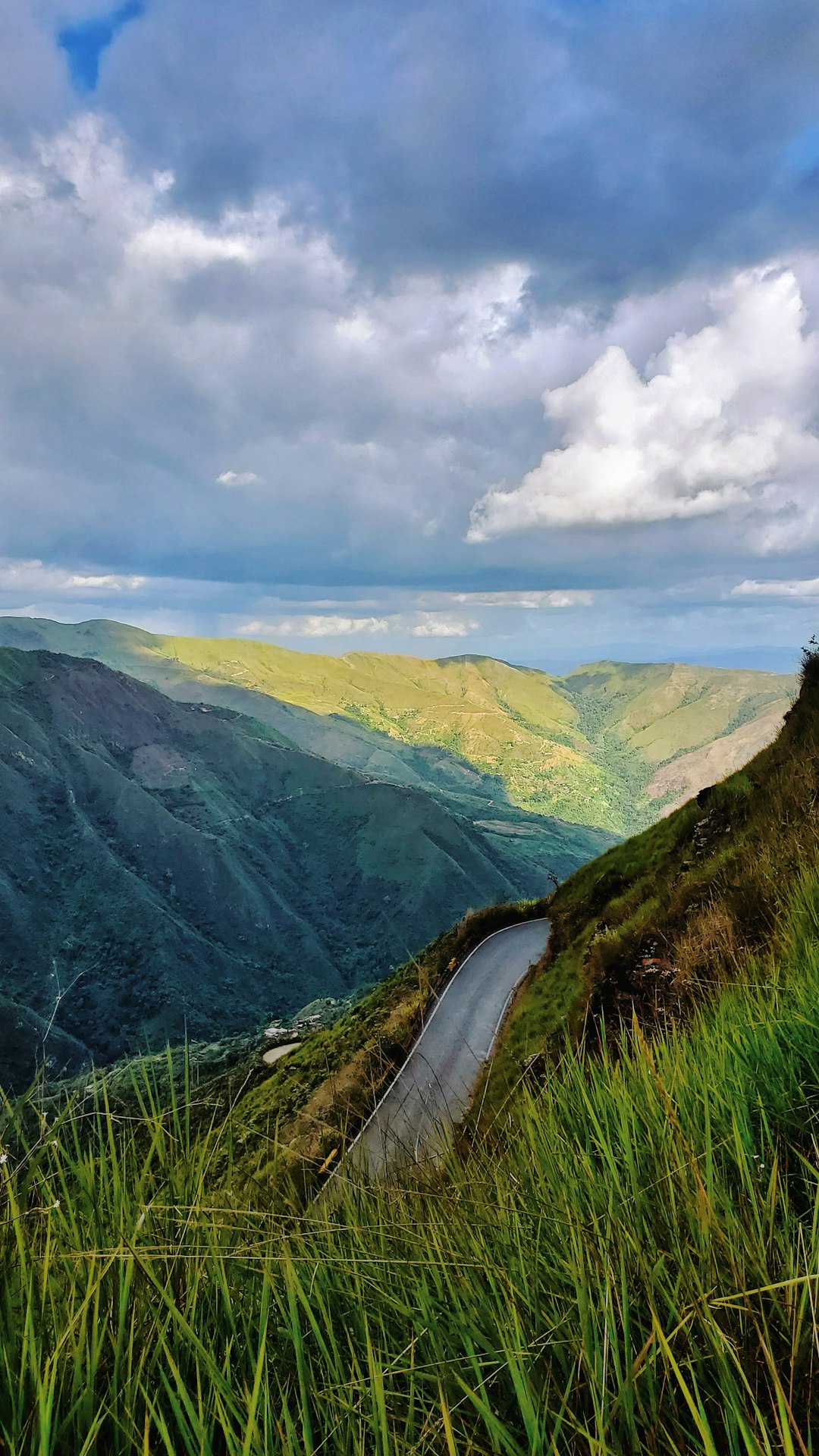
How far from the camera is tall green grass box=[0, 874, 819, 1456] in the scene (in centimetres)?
71

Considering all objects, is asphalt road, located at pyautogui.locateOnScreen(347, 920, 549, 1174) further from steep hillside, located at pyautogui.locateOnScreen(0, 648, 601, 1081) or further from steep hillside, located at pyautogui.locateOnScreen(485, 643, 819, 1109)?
steep hillside, located at pyautogui.locateOnScreen(0, 648, 601, 1081)

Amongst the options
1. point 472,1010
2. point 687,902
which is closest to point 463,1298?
point 687,902

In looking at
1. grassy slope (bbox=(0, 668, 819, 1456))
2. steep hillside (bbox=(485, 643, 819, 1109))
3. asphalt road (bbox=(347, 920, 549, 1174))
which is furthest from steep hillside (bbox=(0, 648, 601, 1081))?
grassy slope (bbox=(0, 668, 819, 1456))

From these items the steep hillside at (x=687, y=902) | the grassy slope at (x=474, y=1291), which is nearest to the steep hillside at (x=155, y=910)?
the steep hillside at (x=687, y=902)

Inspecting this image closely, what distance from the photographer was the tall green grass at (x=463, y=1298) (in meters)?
0.71

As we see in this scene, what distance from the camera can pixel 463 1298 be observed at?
1.11 metres

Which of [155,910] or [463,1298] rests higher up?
[463,1298]

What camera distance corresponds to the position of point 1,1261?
1.15m

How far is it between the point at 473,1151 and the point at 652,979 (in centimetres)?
933

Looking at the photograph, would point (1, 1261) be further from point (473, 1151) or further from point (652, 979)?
point (652, 979)

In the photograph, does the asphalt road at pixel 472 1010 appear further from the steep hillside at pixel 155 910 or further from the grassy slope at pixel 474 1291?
the steep hillside at pixel 155 910

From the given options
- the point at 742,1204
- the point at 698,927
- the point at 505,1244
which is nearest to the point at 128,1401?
the point at 505,1244

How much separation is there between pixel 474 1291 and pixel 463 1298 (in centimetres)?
5

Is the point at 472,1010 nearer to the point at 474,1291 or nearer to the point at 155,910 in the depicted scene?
the point at 474,1291
